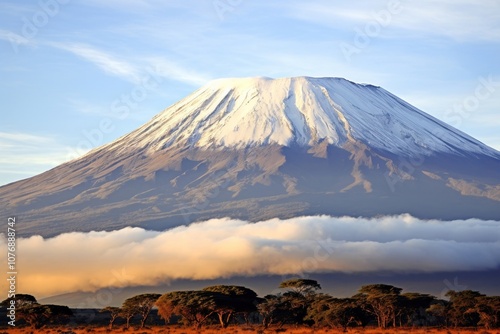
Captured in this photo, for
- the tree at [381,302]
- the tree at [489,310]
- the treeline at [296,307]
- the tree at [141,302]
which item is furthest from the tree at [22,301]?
the tree at [489,310]

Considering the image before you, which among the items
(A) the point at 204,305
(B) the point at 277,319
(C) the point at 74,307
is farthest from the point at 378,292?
(C) the point at 74,307

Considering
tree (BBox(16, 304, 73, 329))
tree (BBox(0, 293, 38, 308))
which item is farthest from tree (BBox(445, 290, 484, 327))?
tree (BBox(0, 293, 38, 308))

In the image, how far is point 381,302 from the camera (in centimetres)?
8475

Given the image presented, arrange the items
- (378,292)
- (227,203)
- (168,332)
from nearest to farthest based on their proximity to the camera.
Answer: (168,332) → (378,292) → (227,203)

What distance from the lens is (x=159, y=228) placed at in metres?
192

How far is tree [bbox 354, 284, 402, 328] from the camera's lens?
84.6 m

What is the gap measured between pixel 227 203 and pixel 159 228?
46.6 feet

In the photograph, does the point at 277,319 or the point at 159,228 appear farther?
the point at 159,228

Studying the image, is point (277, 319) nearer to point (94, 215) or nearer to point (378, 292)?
point (378, 292)

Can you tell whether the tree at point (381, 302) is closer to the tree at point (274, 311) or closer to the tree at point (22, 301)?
the tree at point (274, 311)

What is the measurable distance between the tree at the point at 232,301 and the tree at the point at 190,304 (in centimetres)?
57

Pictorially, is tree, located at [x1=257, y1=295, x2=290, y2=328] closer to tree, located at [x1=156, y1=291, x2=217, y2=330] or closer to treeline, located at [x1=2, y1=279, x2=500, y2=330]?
treeline, located at [x1=2, y1=279, x2=500, y2=330]

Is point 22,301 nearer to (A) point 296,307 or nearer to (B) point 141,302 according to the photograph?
(B) point 141,302

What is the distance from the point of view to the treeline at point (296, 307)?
254ft
